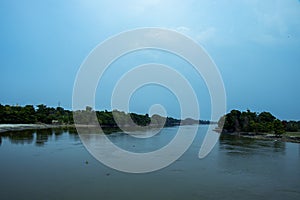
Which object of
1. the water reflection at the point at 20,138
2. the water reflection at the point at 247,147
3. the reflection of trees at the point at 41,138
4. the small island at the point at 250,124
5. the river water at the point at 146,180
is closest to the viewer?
the river water at the point at 146,180

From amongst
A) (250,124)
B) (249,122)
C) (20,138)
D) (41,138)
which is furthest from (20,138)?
(249,122)

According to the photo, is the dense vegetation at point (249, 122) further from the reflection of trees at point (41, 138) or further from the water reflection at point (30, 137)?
the reflection of trees at point (41, 138)

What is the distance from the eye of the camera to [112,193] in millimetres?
7266

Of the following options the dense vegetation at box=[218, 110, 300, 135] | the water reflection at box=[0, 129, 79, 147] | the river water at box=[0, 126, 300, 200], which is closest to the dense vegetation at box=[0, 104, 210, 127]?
the water reflection at box=[0, 129, 79, 147]

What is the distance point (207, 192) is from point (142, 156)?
632 centimetres

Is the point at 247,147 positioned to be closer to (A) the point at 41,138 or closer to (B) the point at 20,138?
(A) the point at 41,138

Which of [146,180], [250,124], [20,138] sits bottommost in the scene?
[146,180]

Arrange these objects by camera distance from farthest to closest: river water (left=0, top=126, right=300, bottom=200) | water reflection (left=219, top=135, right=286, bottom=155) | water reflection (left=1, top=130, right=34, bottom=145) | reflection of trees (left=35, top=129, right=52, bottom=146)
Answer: water reflection (left=1, top=130, right=34, bottom=145) → reflection of trees (left=35, top=129, right=52, bottom=146) → water reflection (left=219, top=135, right=286, bottom=155) → river water (left=0, top=126, right=300, bottom=200)

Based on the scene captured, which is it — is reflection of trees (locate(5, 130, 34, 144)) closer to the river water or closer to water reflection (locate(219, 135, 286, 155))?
the river water

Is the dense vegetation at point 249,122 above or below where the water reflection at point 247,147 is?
above

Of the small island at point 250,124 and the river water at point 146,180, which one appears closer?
the river water at point 146,180

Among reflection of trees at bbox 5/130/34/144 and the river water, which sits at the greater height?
reflection of trees at bbox 5/130/34/144

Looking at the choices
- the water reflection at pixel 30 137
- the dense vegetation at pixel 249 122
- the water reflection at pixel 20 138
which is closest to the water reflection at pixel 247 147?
the water reflection at pixel 30 137

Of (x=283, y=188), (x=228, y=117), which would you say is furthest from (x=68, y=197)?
(x=228, y=117)
